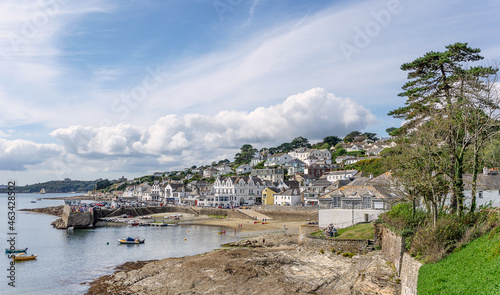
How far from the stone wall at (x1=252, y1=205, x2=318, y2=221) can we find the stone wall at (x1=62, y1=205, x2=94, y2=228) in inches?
1475

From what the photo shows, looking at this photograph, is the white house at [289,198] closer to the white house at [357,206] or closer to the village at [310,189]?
the village at [310,189]

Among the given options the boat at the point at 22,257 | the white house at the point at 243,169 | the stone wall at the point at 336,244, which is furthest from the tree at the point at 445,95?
the white house at the point at 243,169

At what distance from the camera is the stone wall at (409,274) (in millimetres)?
15247

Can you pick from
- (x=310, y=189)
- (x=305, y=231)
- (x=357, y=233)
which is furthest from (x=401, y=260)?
(x=310, y=189)

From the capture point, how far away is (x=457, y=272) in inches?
473

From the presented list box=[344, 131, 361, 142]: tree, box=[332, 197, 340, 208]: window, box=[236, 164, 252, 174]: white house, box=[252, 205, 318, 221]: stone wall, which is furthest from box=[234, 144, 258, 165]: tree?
box=[332, 197, 340, 208]: window

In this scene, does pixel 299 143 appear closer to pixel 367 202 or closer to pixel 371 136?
pixel 371 136

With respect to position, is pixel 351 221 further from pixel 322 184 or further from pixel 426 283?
pixel 322 184

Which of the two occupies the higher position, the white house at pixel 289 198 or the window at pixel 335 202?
the window at pixel 335 202

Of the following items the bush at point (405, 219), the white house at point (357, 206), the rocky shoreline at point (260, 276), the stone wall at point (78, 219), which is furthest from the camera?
the stone wall at point (78, 219)

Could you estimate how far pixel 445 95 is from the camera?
22688mm

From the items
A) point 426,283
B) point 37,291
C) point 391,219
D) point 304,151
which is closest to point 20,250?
point 37,291

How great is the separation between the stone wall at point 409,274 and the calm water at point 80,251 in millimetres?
22987

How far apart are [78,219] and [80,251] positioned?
97.4ft
